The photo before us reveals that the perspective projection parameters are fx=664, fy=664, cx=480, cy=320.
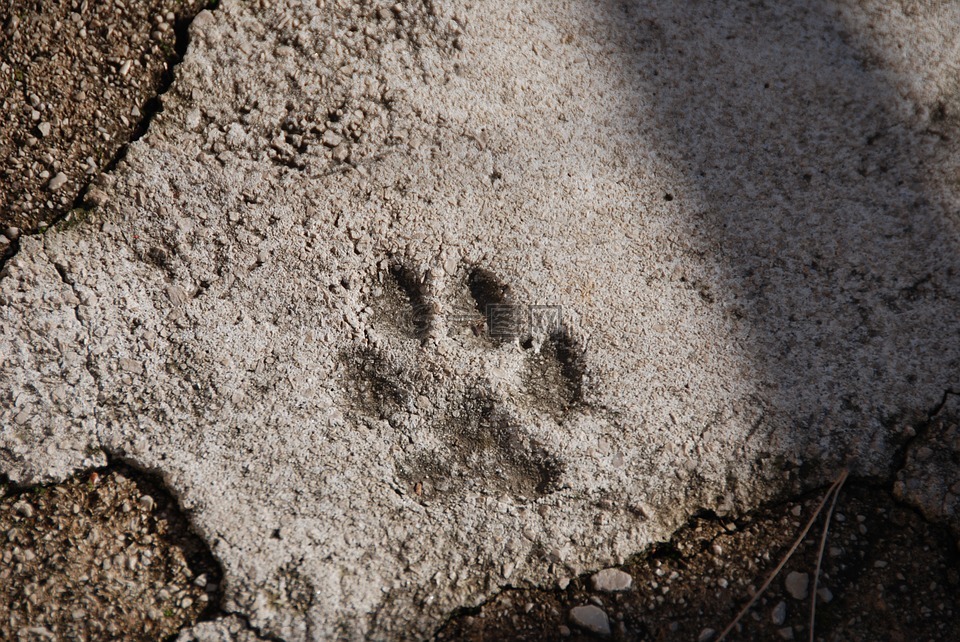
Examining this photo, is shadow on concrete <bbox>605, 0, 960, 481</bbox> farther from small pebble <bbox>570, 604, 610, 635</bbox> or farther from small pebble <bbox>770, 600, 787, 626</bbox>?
small pebble <bbox>570, 604, 610, 635</bbox>

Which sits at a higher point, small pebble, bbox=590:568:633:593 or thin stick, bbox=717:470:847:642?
thin stick, bbox=717:470:847:642

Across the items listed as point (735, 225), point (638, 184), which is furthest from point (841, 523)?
point (638, 184)

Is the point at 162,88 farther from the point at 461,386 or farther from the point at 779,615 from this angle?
the point at 779,615

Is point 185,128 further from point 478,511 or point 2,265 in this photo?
point 478,511

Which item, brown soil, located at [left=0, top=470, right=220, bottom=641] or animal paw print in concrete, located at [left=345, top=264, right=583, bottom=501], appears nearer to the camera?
brown soil, located at [left=0, top=470, right=220, bottom=641]

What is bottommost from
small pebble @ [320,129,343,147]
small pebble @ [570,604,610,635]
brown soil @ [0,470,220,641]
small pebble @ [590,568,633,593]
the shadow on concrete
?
brown soil @ [0,470,220,641]

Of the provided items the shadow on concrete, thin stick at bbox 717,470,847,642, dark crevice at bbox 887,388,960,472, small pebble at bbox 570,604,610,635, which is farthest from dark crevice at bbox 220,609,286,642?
dark crevice at bbox 887,388,960,472

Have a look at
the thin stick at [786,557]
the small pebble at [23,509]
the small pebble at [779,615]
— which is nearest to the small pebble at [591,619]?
the thin stick at [786,557]

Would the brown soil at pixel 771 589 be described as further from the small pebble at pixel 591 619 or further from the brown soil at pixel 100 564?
the brown soil at pixel 100 564
